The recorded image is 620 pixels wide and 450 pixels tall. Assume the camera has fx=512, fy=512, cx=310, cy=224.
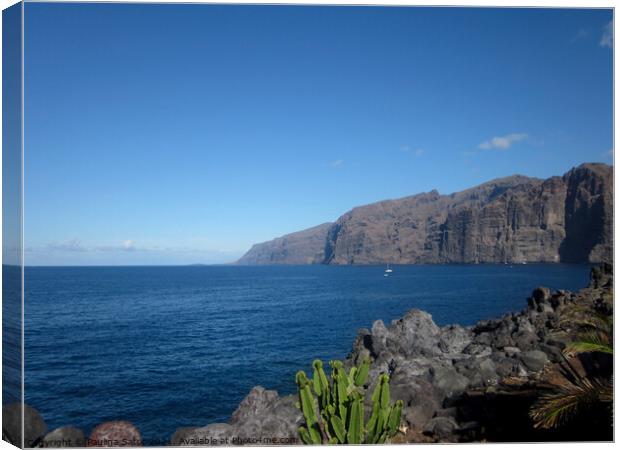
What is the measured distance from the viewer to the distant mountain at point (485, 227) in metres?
19.5

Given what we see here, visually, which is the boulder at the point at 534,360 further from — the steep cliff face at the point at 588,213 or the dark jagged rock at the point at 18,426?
the dark jagged rock at the point at 18,426

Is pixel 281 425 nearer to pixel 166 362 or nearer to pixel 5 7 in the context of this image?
pixel 5 7

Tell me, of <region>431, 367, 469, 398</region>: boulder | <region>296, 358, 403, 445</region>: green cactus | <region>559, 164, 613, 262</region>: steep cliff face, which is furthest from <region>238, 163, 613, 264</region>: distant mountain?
<region>296, 358, 403, 445</region>: green cactus

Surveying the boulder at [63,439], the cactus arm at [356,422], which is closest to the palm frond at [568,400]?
the cactus arm at [356,422]

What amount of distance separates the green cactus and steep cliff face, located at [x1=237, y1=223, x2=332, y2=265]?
82.9 metres

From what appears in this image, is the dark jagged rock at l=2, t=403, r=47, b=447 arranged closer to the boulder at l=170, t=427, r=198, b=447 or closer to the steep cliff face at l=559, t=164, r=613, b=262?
the boulder at l=170, t=427, r=198, b=447

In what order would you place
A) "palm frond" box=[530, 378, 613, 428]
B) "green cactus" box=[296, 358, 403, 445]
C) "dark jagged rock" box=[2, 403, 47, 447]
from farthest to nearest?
"dark jagged rock" box=[2, 403, 47, 447], "green cactus" box=[296, 358, 403, 445], "palm frond" box=[530, 378, 613, 428]

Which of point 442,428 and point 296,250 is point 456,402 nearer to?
point 442,428

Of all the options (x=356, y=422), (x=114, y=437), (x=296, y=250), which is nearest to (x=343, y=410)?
(x=356, y=422)

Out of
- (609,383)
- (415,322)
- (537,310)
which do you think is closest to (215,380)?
(415,322)

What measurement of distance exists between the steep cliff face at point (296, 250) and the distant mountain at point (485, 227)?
0.28m

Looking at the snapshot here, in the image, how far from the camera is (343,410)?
5.67 metres

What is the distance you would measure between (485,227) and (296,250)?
191 feet

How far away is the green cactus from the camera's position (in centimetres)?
543
